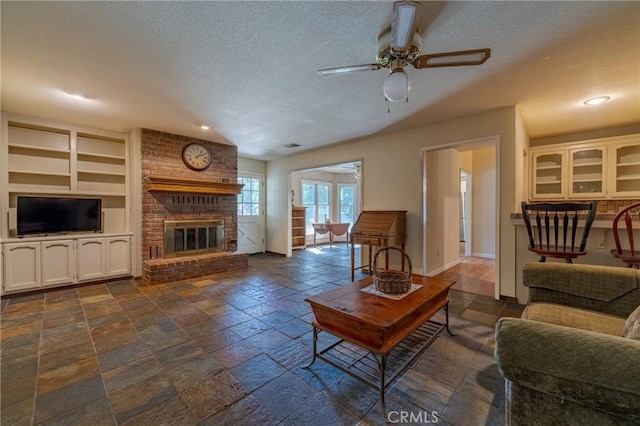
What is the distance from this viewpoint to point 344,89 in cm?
278

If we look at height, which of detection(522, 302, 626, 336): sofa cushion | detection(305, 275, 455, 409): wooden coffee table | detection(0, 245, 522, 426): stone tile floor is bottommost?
detection(0, 245, 522, 426): stone tile floor

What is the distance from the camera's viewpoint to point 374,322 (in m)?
1.53

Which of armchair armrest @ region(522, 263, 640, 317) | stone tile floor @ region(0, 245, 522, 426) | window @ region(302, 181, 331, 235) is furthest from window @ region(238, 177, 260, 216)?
armchair armrest @ region(522, 263, 640, 317)

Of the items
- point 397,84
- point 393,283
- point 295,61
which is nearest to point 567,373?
point 393,283

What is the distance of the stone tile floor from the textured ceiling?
2377 millimetres

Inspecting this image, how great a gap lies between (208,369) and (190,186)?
3.47m

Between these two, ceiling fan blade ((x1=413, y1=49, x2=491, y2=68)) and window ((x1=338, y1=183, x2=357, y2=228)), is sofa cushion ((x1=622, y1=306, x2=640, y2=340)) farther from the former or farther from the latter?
window ((x1=338, y1=183, x2=357, y2=228))

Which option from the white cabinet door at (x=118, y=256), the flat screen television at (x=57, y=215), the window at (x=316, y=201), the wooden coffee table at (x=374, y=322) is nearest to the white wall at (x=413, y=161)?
the wooden coffee table at (x=374, y=322)

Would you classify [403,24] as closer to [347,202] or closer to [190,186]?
[190,186]

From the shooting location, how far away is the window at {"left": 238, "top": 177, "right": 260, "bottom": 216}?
6348mm

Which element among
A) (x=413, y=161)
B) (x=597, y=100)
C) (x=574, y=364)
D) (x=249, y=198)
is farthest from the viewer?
(x=249, y=198)

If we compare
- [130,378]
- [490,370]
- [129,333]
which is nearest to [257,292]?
[129,333]

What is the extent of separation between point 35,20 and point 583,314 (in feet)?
13.1

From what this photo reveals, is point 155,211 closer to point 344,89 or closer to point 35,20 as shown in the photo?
point 35,20
